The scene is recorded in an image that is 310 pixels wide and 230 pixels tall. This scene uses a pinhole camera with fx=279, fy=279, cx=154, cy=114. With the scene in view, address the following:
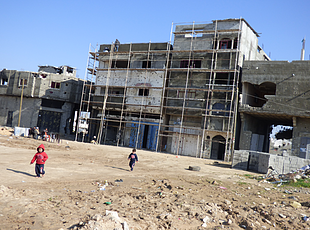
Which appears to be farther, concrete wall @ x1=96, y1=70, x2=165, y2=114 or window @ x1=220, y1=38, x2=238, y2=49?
concrete wall @ x1=96, y1=70, x2=165, y2=114

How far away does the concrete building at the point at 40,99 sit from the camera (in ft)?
120

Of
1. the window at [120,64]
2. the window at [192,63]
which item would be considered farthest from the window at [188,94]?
the window at [120,64]

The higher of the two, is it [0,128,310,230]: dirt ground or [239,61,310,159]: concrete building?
[239,61,310,159]: concrete building

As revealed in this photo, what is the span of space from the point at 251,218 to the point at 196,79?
23.4 m

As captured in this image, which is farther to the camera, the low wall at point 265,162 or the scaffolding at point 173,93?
the scaffolding at point 173,93

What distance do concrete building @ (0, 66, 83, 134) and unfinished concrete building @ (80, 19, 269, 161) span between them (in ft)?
15.4

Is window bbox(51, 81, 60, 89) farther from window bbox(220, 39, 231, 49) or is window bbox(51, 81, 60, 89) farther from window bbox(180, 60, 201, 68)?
window bbox(220, 39, 231, 49)

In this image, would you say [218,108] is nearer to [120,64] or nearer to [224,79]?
[224,79]

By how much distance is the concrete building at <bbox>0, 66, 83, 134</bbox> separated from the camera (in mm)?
36719

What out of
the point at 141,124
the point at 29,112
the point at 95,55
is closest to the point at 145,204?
the point at 141,124

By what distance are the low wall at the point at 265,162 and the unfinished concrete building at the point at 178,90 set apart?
26.8 feet

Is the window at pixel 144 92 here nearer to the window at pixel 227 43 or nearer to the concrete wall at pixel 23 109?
the window at pixel 227 43

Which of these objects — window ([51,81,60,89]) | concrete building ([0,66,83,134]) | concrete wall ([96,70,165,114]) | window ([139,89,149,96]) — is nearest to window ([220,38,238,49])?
concrete wall ([96,70,165,114])

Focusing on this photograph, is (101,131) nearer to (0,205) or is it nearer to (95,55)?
(95,55)
